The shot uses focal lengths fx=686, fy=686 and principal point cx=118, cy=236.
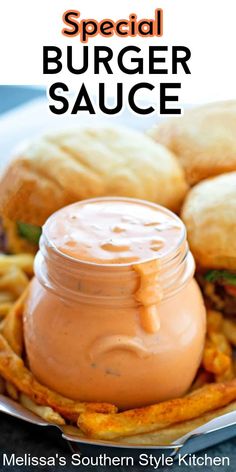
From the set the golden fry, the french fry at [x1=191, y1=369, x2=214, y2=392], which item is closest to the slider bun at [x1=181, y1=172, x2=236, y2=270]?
the golden fry

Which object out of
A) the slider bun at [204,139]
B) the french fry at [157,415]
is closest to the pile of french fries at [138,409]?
the french fry at [157,415]

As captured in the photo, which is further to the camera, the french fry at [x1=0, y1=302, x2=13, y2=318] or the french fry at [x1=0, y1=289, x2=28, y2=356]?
the french fry at [x1=0, y1=302, x2=13, y2=318]

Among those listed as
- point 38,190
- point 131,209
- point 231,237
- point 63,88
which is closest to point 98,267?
→ point 131,209

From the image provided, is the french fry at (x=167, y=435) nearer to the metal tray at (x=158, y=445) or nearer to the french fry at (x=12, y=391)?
the metal tray at (x=158, y=445)

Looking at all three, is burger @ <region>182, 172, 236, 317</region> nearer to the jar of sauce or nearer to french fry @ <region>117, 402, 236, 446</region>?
the jar of sauce

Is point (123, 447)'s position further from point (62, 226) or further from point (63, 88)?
point (63, 88)

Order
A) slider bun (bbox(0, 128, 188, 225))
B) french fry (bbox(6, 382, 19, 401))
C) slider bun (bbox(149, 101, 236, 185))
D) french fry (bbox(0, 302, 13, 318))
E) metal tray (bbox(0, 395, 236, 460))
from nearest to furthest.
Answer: metal tray (bbox(0, 395, 236, 460)) → french fry (bbox(6, 382, 19, 401)) → french fry (bbox(0, 302, 13, 318)) → slider bun (bbox(0, 128, 188, 225)) → slider bun (bbox(149, 101, 236, 185))
